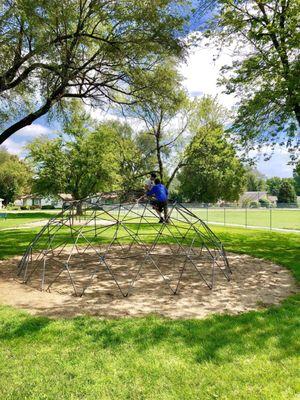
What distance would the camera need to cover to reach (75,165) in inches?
1383

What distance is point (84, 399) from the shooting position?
3.12 m

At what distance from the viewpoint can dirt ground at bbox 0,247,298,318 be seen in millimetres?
5746

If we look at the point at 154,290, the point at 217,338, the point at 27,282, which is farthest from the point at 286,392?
the point at 27,282

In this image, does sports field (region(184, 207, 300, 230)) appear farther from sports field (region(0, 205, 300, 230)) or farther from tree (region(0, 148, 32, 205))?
tree (region(0, 148, 32, 205))

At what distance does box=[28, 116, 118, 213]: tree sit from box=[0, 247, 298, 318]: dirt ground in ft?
85.8

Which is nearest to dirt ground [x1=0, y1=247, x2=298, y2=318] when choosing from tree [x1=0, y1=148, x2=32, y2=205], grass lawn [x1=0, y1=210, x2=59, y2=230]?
grass lawn [x1=0, y1=210, x2=59, y2=230]

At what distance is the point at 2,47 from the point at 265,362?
862 cm

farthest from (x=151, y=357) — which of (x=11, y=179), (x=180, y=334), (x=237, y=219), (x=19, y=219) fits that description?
(x=11, y=179)

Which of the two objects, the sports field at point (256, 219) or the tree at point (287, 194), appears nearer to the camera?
the sports field at point (256, 219)

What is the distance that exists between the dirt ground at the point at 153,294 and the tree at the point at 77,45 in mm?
4933

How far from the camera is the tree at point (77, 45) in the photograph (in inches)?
328

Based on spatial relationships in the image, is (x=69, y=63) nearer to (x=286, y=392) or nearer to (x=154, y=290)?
(x=154, y=290)

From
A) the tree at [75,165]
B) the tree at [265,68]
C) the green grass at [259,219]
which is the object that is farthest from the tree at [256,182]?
the tree at [265,68]

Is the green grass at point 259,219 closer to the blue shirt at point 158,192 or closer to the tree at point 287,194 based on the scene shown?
the blue shirt at point 158,192
